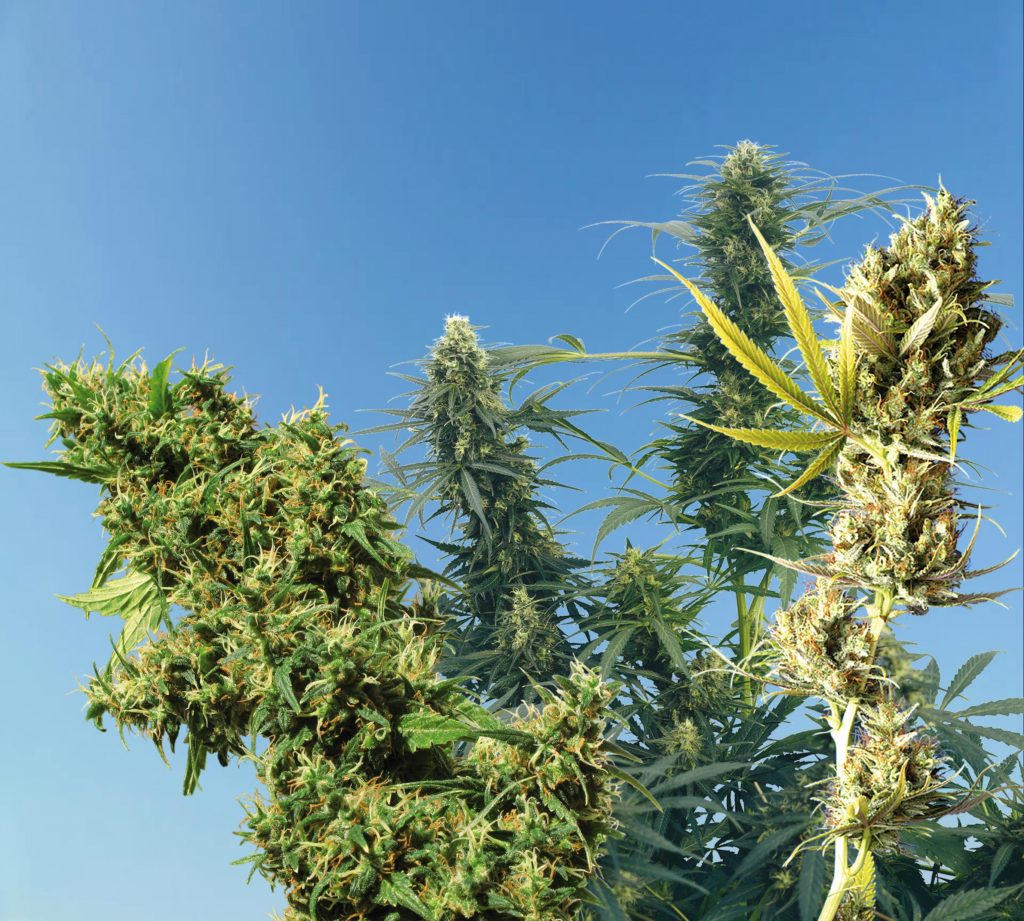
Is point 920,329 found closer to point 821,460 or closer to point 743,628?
point 821,460

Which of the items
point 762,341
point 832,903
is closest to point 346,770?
point 832,903

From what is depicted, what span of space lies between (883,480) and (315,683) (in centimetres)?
140

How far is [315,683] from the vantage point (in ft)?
7.23

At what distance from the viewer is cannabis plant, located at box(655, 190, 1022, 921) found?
2.20 m

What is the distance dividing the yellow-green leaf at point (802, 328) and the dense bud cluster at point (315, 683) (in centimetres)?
89

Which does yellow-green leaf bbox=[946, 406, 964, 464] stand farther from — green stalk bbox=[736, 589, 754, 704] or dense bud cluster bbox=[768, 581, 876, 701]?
green stalk bbox=[736, 589, 754, 704]

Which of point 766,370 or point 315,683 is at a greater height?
point 766,370

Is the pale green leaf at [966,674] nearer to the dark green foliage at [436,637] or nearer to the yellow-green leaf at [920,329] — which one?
the dark green foliage at [436,637]

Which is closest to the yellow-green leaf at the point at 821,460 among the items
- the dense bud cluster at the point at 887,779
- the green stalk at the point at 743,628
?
the dense bud cluster at the point at 887,779

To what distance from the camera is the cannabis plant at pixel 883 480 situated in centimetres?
220

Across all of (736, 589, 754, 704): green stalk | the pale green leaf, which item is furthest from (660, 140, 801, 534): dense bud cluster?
the pale green leaf

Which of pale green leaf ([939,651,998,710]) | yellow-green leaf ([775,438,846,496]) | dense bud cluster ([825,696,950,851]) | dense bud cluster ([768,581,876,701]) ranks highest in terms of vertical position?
yellow-green leaf ([775,438,846,496])

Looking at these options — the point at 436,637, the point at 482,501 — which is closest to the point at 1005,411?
the point at 436,637

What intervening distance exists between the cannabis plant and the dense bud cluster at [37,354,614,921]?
571 millimetres
